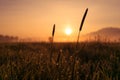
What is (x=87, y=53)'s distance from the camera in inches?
350

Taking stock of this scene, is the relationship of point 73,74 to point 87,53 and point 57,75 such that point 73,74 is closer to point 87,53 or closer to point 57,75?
point 57,75

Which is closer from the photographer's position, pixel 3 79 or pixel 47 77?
pixel 3 79

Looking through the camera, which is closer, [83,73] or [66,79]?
[66,79]

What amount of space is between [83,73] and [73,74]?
913 mm

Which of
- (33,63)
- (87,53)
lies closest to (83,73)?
(33,63)

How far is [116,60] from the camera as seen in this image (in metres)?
4.60

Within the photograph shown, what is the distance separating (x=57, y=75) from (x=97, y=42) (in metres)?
9.75

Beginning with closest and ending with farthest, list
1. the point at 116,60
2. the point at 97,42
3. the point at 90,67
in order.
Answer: the point at 90,67, the point at 116,60, the point at 97,42

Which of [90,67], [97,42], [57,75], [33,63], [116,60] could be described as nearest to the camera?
[57,75]

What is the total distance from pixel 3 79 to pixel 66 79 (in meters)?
0.59

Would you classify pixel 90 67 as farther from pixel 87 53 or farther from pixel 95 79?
pixel 87 53

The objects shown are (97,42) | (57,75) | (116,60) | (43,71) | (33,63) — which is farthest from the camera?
(97,42)

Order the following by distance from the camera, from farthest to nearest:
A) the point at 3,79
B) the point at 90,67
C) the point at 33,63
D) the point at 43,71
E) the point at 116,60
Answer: the point at 116,60 < the point at 90,67 < the point at 33,63 < the point at 43,71 < the point at 3,79

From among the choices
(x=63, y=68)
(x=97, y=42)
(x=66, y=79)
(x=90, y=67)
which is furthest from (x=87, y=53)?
(x=66, y=79)
